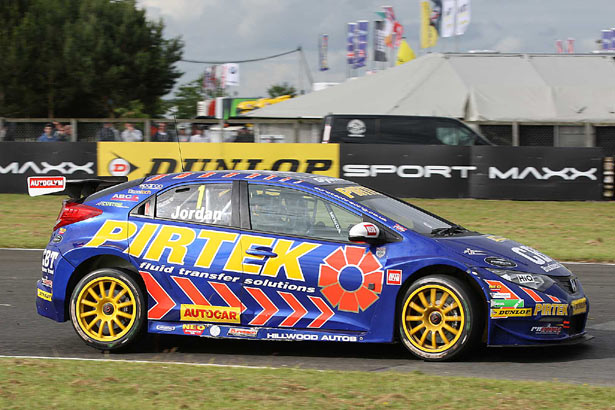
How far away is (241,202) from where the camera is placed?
6941 millimetres

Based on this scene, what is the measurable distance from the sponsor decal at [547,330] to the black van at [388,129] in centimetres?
1631

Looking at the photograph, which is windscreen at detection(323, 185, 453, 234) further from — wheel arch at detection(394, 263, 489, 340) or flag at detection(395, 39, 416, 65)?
flag at detection(395, 39, 416, 65)

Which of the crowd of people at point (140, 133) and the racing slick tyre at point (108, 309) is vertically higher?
the crowd of people at point (140, 133)

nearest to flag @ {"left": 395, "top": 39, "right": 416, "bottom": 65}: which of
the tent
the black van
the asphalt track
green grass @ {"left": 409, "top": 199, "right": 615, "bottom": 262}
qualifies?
the tent

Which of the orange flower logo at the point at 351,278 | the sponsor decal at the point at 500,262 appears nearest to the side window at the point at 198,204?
the orange flower logo at the point at 351,278

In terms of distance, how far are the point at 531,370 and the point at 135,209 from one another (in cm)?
328

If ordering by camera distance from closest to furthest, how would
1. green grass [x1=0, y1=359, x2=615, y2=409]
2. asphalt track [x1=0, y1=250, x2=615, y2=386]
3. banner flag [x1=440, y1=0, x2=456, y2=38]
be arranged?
green grass [x1=0, y1=359, x2=615, y2=409] → asphalt track [x1=0, y1=250, x2=615, y2=386] → banner flag [x1=440, y1=0, x2=456, y2=38]

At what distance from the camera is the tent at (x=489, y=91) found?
31453 millimetres

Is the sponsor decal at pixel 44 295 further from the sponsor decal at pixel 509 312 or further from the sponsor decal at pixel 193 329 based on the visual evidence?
the sponsor decal at pixel 509 312

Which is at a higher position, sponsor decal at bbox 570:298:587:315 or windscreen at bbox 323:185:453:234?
windscreen at bbox 323:185:453:234

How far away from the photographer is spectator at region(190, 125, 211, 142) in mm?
21953

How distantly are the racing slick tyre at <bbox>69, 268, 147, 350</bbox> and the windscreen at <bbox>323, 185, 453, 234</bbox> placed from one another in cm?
174

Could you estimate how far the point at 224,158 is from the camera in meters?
20.8

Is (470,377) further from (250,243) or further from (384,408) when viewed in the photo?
(250,243)
